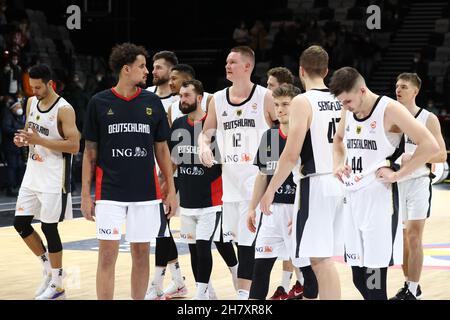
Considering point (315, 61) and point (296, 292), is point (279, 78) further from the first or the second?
point (296, 292)

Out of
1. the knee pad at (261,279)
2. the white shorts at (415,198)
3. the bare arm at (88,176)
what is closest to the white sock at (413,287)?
the white shorts at (415,198)

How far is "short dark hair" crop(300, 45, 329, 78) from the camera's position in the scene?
610cm

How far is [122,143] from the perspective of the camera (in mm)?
6219

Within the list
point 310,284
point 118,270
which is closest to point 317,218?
point 310,284

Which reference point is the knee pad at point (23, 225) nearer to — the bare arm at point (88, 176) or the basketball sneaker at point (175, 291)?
the basketball sneaker at point (175, 291)

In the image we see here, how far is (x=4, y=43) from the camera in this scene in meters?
19.4

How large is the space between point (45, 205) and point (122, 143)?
1920mm

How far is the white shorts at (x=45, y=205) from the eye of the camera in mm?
7859

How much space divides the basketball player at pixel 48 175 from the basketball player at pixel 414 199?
2.87m

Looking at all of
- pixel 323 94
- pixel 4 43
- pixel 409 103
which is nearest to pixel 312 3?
pixel 4 43

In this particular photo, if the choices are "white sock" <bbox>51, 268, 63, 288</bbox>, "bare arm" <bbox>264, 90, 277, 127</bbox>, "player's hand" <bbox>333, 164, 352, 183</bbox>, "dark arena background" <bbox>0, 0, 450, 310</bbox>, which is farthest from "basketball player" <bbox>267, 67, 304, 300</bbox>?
"dark arena background" <bbox>0, 0, 450, 310</bbox>

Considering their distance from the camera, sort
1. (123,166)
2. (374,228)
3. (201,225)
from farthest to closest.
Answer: (201,225)
(123,166)
(374,228)

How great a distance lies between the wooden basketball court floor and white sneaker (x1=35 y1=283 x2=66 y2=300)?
107 mm
